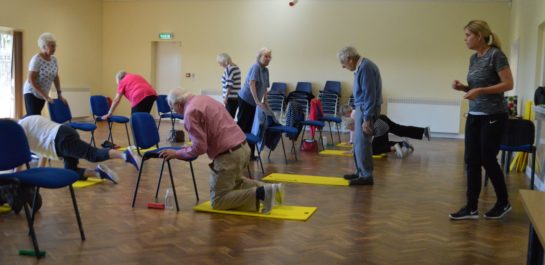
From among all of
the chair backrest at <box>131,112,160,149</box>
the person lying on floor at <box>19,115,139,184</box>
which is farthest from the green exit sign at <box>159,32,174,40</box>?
the person lying on floor at <box>19,115,139,184</box>

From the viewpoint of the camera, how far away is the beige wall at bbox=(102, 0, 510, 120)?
1152cm

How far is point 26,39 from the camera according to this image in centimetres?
1127

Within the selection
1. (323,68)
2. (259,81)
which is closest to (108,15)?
(323,68)

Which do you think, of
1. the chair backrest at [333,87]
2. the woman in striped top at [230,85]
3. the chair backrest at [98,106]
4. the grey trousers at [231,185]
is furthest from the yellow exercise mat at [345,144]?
the grey trousers at [231,185]

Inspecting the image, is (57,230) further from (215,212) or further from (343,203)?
(343,203)

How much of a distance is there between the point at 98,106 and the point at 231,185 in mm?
4509

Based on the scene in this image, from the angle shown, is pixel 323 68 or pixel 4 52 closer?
pixel 4 52

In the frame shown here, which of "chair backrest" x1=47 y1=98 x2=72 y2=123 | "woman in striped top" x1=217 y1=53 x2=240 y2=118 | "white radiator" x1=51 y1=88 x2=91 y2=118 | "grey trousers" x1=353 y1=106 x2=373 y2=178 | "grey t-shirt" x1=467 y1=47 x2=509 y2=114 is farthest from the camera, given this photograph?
"white radiator" x1=51 y1=88 x2=91 y2=118

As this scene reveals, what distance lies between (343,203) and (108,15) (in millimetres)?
10789

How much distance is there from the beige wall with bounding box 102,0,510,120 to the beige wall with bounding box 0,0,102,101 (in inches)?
16.0

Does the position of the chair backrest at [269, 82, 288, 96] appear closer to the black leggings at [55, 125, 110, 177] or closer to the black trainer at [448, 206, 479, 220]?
the black leggings at [55, 125, 110, 177]

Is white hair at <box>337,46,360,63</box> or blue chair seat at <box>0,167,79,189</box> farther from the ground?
white hair at <box>337,46,360,63</box>

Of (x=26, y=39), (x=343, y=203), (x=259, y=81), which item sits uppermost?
(x=26, y=39)

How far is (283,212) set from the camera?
14.0 ft
